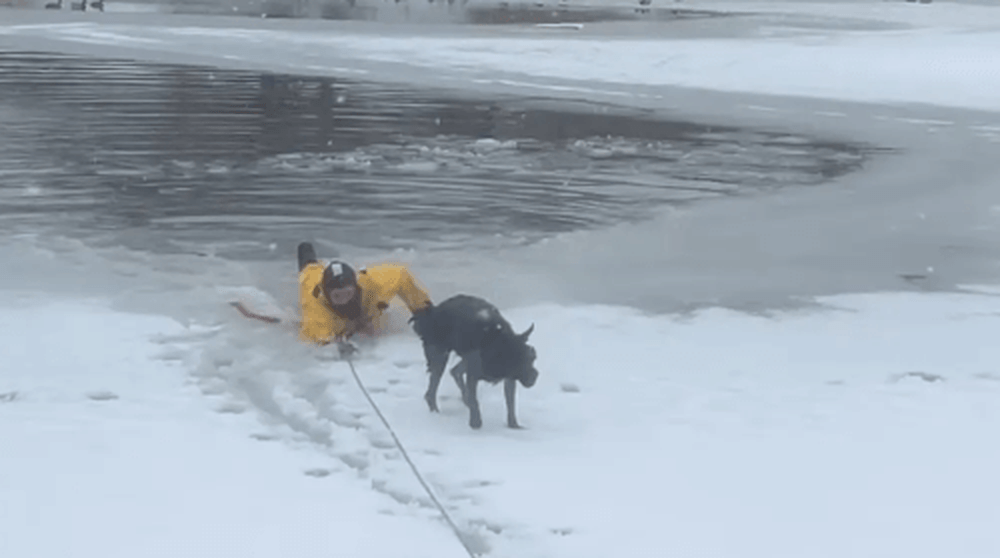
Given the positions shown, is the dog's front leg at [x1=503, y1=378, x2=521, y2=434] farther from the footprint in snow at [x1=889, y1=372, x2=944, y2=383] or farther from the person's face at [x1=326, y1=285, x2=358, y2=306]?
the footprint in snow at [x1=889, y1=372, x2=944, y2=383]

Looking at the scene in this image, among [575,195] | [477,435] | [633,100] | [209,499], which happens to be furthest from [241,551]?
[633,100]

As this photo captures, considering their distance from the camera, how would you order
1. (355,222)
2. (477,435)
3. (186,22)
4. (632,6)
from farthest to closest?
(632,6) < (186,22) < (355,222) < (477,435)

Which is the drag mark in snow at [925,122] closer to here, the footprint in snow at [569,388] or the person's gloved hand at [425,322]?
the footprint in snow at [569,388]

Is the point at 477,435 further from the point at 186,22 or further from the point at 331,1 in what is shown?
the point at 331,1

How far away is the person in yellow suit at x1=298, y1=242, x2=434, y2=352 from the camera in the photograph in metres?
7.48

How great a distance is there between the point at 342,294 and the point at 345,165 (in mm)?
7741

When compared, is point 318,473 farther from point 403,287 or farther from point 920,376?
point 920,376

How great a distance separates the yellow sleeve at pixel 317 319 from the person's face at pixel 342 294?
0.15 meters

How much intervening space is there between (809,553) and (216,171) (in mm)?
10198

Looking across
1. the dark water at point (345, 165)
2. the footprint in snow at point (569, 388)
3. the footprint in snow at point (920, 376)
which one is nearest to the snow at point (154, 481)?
the footprint in snow at point (569, 388)

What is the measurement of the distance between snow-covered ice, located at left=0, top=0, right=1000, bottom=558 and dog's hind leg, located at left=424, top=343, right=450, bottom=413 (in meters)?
0.12

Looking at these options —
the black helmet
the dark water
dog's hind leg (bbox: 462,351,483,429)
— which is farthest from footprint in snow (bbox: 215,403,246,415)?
the dark water

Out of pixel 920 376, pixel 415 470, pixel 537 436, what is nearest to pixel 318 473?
pixel 415 470

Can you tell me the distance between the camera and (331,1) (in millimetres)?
57938
